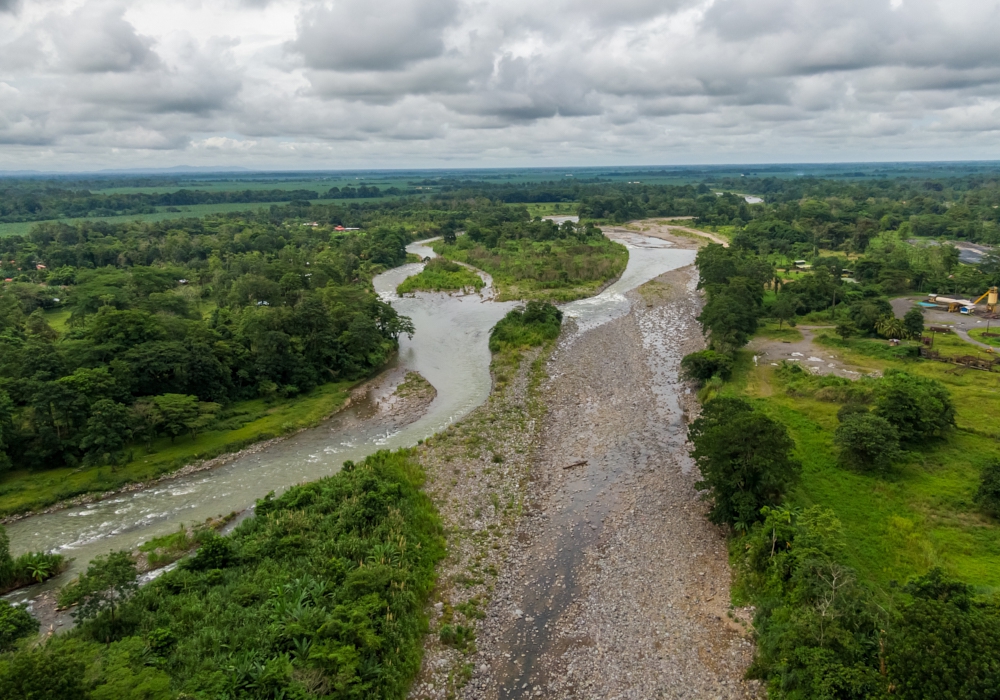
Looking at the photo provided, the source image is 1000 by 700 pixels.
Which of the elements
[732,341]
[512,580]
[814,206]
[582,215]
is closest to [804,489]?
[512,580]


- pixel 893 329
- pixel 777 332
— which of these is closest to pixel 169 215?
pixel 777 332

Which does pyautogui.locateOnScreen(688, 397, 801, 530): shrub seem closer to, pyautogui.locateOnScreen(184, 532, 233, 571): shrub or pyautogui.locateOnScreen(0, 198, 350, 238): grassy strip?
pyautogui.locateOnScreen(184, 532, 233, 571): shrub

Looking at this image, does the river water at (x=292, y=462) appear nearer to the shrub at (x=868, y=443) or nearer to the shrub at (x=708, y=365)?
the shrub at (x=708, y=365)

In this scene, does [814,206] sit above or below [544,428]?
above

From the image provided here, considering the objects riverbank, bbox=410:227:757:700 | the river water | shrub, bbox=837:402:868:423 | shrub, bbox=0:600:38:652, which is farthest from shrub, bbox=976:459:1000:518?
shrub, bbox=0:600:38:652

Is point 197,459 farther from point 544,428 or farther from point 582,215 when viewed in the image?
point 582,215

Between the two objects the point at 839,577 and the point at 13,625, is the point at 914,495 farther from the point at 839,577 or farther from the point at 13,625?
the point at 13,625

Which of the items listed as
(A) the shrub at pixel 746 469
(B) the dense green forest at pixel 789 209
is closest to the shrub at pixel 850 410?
(A) the shrub at pixel 746 469
